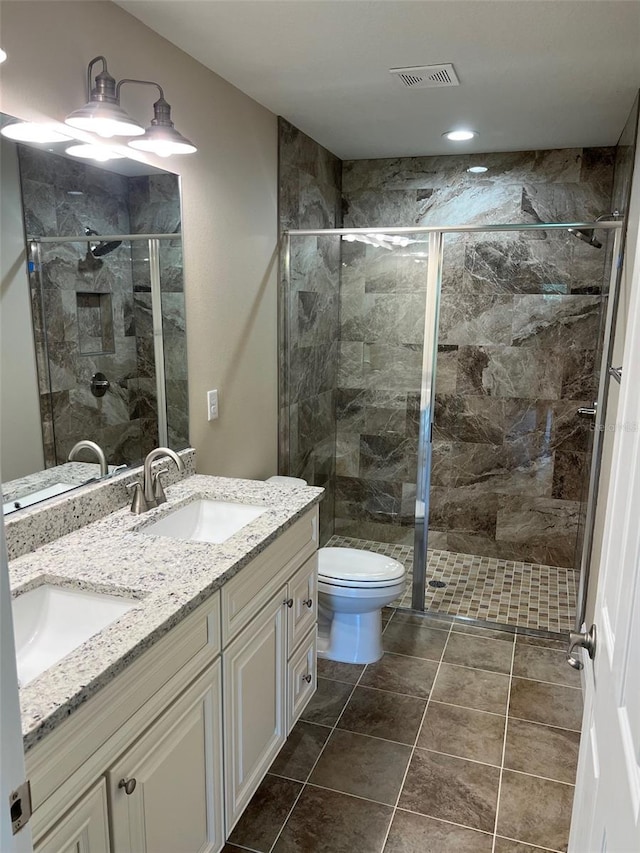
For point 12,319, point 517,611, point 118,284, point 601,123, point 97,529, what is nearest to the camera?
point 12,319

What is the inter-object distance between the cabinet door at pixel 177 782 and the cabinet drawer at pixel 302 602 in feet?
1.69

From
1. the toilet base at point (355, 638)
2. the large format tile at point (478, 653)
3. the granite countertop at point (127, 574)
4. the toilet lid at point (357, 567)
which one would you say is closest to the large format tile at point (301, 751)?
the toilet base at point (355, 638)

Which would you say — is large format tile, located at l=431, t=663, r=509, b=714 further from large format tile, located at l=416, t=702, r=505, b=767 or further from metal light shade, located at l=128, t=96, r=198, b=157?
metal light shade, located at l=128, t=96, r=198, b=157

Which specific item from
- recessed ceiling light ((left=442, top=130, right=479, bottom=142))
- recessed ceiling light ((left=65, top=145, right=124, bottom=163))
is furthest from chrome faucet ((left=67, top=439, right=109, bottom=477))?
recessed ceiling light ((left=442, top=130, right=479, bottom=142))

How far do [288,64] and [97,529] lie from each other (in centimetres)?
177

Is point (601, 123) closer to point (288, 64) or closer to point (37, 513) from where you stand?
point (288, 64)

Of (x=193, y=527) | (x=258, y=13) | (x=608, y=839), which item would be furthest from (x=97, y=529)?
(x=258, y=13)

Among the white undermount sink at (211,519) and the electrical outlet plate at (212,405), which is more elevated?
the electrical outlet plate at (212,405)

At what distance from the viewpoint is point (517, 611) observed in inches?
133

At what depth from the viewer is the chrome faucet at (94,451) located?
190 cm

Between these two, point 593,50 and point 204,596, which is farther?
point 593,50

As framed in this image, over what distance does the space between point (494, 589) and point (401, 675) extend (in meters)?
1.07

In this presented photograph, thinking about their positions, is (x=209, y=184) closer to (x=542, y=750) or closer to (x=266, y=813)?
(x=266, y=813)

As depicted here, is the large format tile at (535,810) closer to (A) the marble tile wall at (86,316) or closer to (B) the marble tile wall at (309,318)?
(A) the marble tile wall at (86,316)
